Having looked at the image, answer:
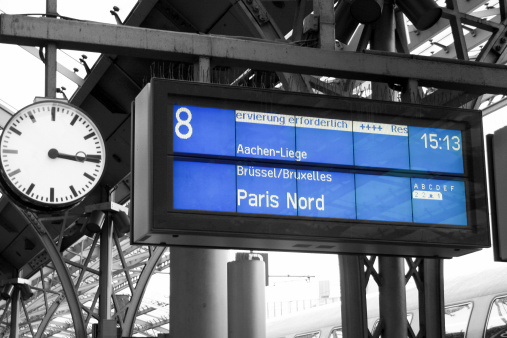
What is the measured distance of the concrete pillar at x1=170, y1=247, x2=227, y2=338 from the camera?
14.0 m

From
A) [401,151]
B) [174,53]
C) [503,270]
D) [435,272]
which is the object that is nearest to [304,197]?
[401,151]

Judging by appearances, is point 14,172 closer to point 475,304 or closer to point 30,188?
point 30,188

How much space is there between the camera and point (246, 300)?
10.4 metres

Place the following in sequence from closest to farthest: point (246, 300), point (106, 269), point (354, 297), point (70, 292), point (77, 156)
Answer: point (77, 156) < point (246, 300) < point (354, 297) < point (106, 269) < point (70, 292)

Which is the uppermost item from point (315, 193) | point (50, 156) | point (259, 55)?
point (259, 55)

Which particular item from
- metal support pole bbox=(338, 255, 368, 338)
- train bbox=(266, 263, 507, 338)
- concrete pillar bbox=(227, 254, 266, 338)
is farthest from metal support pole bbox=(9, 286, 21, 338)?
concrete pillar bbox=(227, 254, 266, 338)

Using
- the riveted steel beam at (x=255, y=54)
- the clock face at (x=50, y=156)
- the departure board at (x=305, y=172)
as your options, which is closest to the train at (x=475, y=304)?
the riveted steel beam at (x=255, y=54)

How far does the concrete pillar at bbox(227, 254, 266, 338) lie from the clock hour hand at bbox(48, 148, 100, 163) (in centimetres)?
273

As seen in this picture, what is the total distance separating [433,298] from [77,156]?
5749mm

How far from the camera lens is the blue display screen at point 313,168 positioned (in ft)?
25.5

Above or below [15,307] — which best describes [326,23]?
above

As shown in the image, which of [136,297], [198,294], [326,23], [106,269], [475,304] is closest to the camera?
[326,23]

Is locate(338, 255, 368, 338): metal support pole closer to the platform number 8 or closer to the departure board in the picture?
the departure board

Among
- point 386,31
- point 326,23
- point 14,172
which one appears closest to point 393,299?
point 386,31
